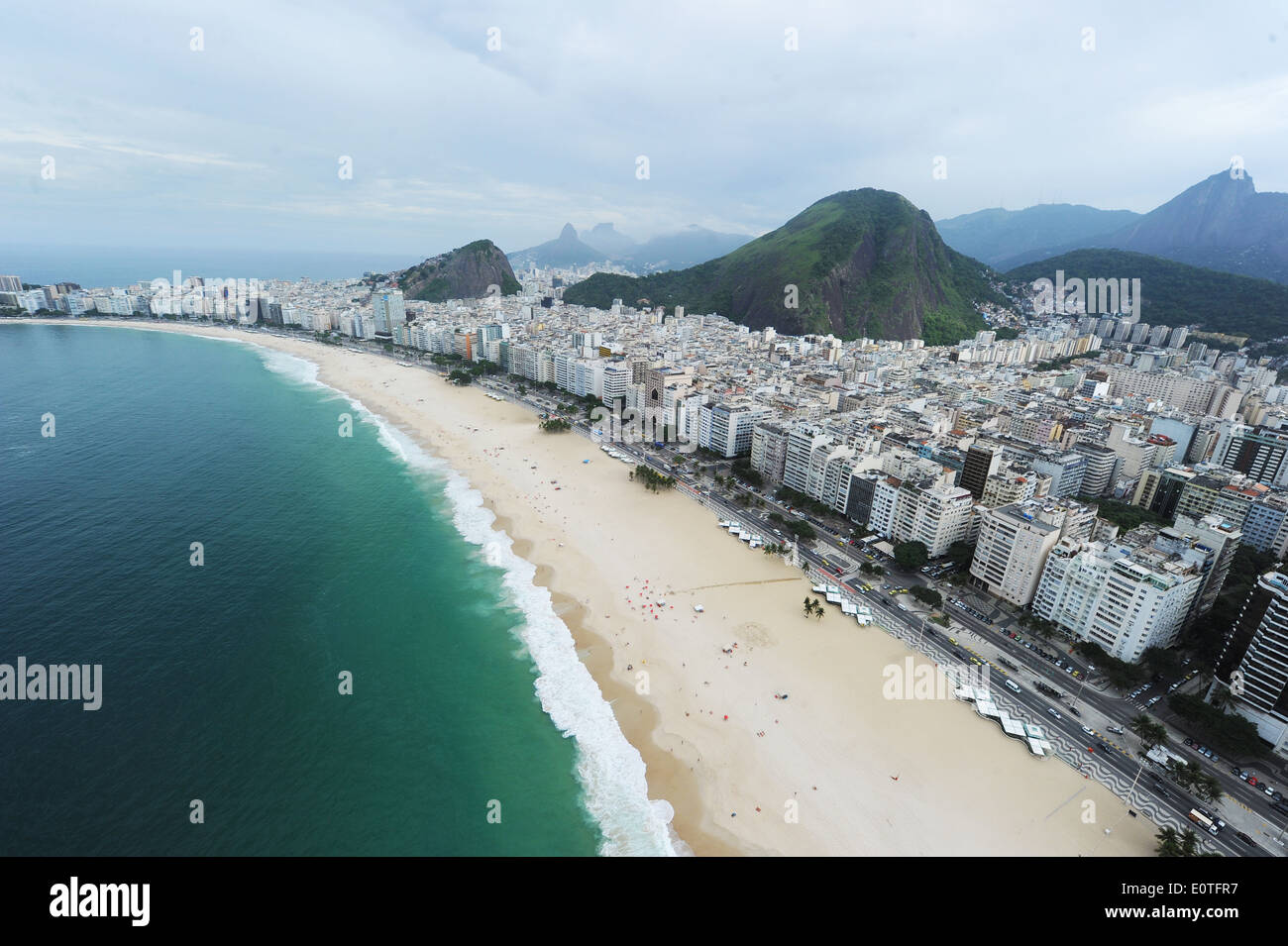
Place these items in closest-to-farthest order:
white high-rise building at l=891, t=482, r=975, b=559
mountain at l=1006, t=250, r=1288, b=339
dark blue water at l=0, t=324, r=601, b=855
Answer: dark blue water at l=0, t=324, r=601, b=855 → white high-rise building at l=891, t=482, r=975, b=559 → mountain at l=1006, t=250, r=1288, b=339

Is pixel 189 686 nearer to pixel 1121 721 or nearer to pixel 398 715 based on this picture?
pixel 398 715

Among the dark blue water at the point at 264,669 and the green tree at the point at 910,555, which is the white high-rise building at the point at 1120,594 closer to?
the green tree at the point at 910,555

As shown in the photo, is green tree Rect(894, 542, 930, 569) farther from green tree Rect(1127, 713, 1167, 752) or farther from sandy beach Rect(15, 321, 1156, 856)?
green tree Rect(1127, 713, 1167, 752)

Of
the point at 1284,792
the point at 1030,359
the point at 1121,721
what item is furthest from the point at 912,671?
the point at 1030,359

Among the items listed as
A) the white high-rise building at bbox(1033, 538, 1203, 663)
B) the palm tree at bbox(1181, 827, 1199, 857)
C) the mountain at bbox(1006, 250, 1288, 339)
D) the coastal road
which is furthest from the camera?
the mountain at bbox(1006, 250, 1288, 339)

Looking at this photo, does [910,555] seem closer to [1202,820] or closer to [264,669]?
[1202,820]

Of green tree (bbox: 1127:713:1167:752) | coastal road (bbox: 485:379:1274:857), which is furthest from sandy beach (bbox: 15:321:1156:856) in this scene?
green tree (bbox: 1127:713:1167:752)
